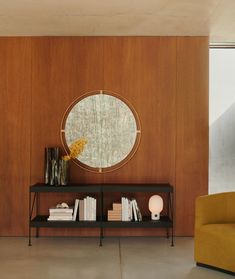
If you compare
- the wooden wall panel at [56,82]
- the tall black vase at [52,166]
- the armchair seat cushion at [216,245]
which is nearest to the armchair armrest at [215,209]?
the armchair seat cushion at [216,245]

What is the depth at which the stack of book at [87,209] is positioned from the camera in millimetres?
4980

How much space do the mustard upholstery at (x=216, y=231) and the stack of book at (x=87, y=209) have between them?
133cm

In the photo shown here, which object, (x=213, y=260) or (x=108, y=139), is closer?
(x=213, y=260)

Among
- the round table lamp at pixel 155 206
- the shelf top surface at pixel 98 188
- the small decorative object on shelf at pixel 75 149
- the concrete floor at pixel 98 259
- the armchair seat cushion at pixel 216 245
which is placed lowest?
the concrete floor at pixel 98 259

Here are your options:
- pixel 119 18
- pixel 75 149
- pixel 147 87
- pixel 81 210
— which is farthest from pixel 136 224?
pixel 119 18

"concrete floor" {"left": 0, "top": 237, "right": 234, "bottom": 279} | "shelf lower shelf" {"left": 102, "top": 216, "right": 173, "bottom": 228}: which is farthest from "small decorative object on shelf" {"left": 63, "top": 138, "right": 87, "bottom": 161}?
"concrete floor" {"left": 0, "top": 237, "right": 234, "bottom": 279}

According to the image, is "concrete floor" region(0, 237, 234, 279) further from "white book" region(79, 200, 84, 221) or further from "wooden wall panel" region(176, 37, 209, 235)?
"wooden wall panel" region(176, 37, 209, 235)

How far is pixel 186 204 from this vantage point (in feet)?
17.6

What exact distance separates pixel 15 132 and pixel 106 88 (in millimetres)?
1307

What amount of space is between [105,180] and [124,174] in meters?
0.26

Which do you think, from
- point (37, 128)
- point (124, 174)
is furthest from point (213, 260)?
point (37, 128)

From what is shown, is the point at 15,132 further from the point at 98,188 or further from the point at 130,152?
the point at 130,152

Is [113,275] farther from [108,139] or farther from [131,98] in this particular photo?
[131,98]

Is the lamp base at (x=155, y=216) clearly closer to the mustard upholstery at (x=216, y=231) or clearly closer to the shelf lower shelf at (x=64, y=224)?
the shelf lower shelf at (x=64, y=224)
